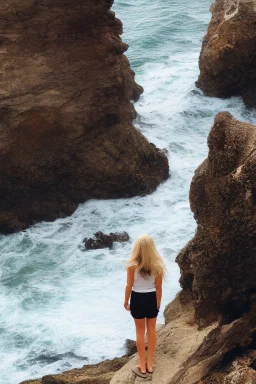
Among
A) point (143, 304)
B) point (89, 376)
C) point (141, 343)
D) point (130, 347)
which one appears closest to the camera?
point (143, 304)

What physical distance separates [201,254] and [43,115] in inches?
360

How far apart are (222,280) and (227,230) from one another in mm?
630

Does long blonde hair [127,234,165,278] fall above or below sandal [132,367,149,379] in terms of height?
above

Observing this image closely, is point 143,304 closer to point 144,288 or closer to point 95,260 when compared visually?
point 144,288

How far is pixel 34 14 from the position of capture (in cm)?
1567

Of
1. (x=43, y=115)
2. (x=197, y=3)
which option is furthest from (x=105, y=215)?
(x=197, y=3)

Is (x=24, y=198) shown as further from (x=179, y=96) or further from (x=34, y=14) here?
(x=179, y=96)

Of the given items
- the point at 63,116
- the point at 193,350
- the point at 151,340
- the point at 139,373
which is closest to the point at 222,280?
the point at 193,350

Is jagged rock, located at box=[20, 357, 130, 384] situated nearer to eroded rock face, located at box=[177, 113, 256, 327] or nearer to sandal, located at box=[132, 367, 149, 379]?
sandal, located at box=[132, 367, 149, 379]

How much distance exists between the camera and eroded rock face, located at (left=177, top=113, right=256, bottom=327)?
7.68 metres

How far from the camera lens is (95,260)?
15328 mm

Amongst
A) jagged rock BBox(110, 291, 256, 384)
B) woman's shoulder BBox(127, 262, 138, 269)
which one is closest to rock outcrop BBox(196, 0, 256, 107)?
jagged rock BBox(110, 291, 256, 384)

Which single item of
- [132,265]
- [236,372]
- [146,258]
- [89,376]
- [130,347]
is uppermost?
[146,258]

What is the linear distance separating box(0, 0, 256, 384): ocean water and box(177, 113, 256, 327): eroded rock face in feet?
13.7
